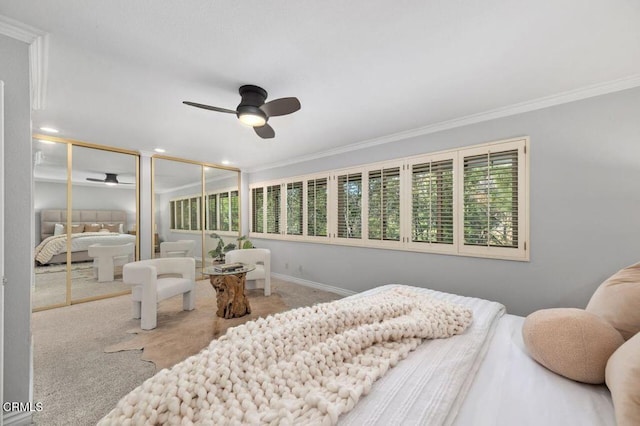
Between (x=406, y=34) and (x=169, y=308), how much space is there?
3982 millimetres

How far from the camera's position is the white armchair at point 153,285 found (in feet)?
9.09

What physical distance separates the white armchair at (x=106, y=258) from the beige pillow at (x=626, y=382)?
527cm

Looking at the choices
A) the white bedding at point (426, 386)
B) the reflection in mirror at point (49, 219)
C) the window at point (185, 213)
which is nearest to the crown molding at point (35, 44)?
the reflection in mirror at point (49, 219)

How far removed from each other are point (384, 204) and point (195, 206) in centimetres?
380

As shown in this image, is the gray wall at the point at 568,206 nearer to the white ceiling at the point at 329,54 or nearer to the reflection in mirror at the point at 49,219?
the white ceiling at the point at 329,54

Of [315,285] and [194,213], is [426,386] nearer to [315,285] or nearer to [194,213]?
[315,285]

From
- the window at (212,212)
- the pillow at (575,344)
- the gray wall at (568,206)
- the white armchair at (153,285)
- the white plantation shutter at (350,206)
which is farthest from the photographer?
the window at (212,212)

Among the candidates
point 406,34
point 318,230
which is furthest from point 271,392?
point 318,230

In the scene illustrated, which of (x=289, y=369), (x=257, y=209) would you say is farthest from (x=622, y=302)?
(x=257, y=209)

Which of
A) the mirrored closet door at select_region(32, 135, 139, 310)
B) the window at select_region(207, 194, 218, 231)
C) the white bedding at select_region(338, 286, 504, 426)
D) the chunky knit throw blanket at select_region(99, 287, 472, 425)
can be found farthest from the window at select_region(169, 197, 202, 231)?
the white bedding at select_region(338, 286, 504, 426)

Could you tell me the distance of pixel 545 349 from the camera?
3.42 ft

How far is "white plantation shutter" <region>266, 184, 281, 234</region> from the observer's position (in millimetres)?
5133

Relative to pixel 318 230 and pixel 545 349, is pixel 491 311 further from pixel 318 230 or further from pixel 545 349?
pixel 318 230

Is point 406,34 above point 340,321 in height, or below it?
above
